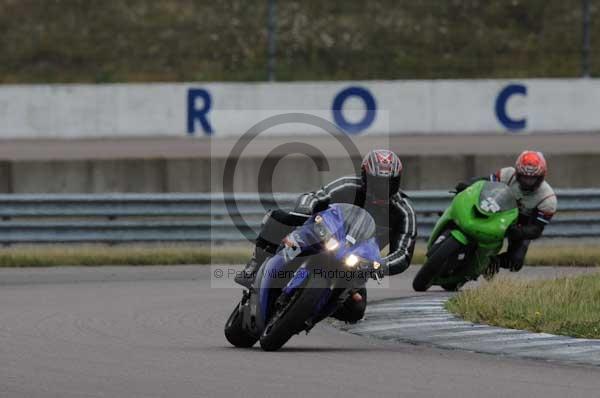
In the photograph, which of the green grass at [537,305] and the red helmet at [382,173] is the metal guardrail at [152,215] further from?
the red helmet at [382,173]

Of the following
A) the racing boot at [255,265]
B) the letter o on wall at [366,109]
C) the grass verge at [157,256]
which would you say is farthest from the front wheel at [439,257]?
the letter o on wall at [366,109]

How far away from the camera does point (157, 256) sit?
16359 millimetres

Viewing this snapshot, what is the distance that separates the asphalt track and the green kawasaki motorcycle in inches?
75.8

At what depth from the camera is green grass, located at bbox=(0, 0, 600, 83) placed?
30156 mm

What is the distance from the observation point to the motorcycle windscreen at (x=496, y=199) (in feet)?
41.6

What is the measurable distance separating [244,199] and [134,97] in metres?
10.0

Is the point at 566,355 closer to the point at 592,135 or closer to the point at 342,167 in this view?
the point at 342,167

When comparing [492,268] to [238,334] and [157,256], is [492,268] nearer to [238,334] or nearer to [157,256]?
[238,334]

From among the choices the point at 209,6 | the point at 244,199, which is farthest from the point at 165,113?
the point at 244,199

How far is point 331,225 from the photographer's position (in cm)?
877

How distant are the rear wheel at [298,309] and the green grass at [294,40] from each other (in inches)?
817

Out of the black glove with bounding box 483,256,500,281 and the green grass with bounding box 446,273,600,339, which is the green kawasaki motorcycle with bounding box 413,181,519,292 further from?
the green grass with bounding box 446,273,600,339

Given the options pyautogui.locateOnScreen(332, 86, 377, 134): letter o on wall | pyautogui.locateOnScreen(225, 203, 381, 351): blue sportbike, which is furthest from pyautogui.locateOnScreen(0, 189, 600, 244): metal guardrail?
pyautogui.locateOnScreen(332, 86, 377, 134): letter o on wall

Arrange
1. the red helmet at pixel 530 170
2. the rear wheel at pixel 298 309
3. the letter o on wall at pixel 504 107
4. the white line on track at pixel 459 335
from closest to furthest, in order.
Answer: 1. the rear wheel at pixel 298 309
2. the white line on track at pixel 459 335
3. the red helmet at pixel 530 170
4. the letter o on wall at pixel 504 107
